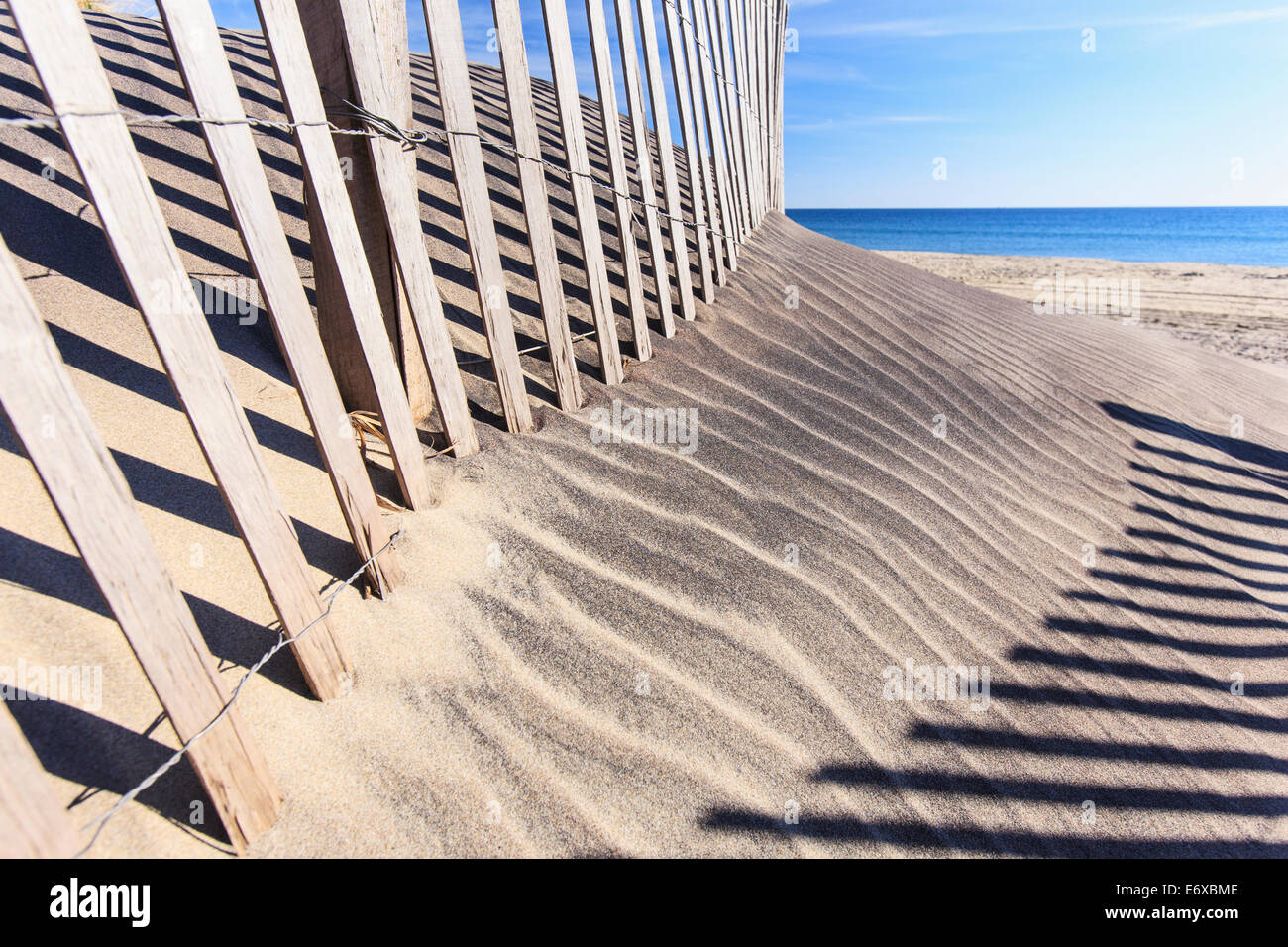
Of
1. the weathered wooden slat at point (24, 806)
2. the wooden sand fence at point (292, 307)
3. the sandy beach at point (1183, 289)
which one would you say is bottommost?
the sandy beach at point (1183, 289)

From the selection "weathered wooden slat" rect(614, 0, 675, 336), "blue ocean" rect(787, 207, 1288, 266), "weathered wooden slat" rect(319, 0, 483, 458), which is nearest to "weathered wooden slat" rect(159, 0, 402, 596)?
"weathered wooden slat" rect(319, 0, 483, 458)

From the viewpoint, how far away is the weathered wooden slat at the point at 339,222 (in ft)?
5.01

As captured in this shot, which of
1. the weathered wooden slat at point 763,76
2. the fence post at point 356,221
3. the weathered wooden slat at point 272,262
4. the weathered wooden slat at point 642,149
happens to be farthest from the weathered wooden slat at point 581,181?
the weathered wooden slat at point 763,76

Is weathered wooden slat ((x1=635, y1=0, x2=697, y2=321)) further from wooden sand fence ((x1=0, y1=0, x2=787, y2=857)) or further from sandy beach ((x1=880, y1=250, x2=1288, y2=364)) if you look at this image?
sandy beach ((x1=880, y1=250, x2=1288, y2=364))

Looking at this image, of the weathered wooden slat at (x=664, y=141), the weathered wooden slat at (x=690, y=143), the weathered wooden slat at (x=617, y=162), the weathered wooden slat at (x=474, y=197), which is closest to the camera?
the weathered wooden slat at (x=474, y=197)

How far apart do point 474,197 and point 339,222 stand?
25.9 inches

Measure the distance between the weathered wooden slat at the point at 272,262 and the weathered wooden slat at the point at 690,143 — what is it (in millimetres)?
2448

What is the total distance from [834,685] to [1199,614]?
6.07ft

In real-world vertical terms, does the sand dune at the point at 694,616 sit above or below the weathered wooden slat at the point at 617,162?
below

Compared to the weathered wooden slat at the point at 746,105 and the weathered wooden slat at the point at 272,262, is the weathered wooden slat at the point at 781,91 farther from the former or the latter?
the weathered wooden slat at the point at 272,262

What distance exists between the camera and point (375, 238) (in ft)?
6.82

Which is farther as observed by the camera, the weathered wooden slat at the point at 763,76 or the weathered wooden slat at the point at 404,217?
the weathered wooden slat at the point at 763,76
